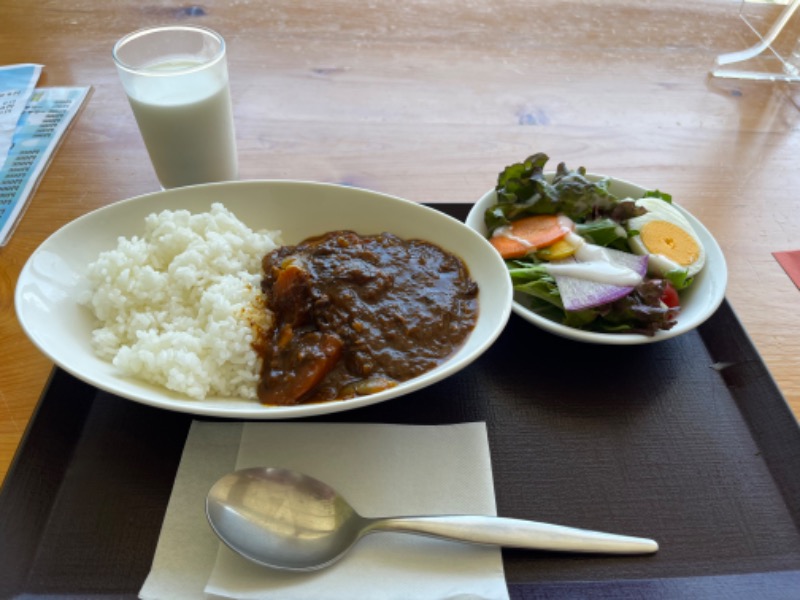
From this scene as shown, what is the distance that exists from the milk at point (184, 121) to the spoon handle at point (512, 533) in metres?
1.32

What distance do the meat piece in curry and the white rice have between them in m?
0.06

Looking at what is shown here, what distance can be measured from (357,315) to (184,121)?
889 mm

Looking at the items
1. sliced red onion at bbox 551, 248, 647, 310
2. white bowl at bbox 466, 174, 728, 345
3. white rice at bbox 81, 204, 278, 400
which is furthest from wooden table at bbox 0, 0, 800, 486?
sliced red onion at bbox 551, 248, 647, 310

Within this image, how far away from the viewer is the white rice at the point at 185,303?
1373mm

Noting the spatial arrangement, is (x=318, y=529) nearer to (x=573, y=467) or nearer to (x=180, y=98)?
(x=573, y=467)

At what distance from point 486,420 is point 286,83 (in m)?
1.82

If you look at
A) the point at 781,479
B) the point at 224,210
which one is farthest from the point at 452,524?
the point at 224,210

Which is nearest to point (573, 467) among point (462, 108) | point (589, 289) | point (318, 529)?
point (589, 289)

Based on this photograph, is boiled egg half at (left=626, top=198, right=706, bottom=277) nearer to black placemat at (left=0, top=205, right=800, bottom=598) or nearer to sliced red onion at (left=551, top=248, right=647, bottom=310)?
sliced red onion at (left=551, top=248, right=647, bottom=310)

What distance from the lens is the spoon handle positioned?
3.93 ft

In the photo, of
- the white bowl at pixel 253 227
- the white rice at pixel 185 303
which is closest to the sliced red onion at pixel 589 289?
the white bowl at pixel 253 227

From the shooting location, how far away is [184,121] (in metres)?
1.85

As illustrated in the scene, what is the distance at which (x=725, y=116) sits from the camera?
8.76ft

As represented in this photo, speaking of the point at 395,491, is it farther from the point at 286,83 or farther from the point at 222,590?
the point at 286,83
